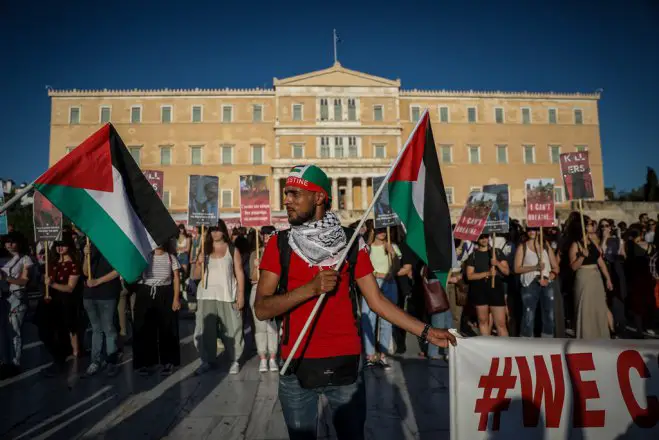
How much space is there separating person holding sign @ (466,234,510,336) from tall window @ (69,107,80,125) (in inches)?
1669

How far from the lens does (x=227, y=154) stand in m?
40.0

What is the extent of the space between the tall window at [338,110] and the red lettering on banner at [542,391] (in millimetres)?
38728

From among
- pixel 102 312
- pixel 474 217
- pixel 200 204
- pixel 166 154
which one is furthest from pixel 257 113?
pixel 102 312

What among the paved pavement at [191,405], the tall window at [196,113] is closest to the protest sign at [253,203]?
the paved pavement at [191,405]

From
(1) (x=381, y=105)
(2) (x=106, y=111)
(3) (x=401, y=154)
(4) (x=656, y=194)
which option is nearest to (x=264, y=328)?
(3) (x=401, y=154)

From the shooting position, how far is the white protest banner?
7.61 ft

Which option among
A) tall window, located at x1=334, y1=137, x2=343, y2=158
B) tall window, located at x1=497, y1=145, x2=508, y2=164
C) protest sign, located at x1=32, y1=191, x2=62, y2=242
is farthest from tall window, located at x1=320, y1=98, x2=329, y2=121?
protest sign, located at x1=32, y1=191, x2=62, y2=242

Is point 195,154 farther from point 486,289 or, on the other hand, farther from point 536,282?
point 486,289

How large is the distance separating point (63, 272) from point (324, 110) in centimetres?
3547

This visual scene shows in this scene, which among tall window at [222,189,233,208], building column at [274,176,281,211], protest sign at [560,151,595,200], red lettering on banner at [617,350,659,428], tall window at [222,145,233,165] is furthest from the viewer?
tall window at [222,145,233,165]

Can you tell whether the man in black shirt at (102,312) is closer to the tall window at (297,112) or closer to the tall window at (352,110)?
the tall window at (297,112)

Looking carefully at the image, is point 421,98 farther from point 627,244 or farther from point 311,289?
point 311,289

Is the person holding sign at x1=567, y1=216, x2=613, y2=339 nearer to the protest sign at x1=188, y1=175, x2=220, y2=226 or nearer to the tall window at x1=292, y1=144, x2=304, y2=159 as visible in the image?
the protest sign at x1=188, y1=175, x2=220, y2=226

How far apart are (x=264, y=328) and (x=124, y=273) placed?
285 cm
